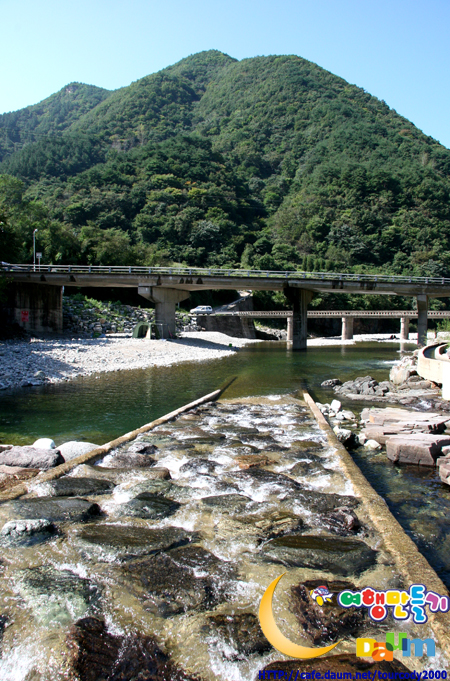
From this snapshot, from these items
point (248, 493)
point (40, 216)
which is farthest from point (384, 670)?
point (40, 216)

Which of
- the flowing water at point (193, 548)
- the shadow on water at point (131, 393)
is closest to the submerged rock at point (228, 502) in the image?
the flowing water at point (193, 548)

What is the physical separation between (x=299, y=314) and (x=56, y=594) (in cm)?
4701

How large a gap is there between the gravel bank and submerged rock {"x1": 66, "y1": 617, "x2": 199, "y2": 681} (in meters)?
18.6

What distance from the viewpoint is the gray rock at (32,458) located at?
29.4ft

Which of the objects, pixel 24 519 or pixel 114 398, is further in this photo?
pixel 114 398

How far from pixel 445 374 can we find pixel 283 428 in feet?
31.9

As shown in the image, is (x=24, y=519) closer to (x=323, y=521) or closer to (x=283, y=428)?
(x=323, y=521)

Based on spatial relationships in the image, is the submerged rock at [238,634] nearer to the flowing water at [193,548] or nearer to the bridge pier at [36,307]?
the flowing water at [193,548]

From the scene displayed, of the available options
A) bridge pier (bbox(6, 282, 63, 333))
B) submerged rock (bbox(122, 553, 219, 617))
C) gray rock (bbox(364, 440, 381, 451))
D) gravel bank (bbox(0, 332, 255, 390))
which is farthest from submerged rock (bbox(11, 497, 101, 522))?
bridge pier (bbox(6, 282, 63, 333))

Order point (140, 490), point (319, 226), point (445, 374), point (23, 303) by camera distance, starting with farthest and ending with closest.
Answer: point (319, 226) → point (23, 303) → point (445, 374) → point (140, 490)

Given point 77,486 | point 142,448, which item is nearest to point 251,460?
point 142,448

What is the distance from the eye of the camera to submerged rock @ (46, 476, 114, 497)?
289 inches

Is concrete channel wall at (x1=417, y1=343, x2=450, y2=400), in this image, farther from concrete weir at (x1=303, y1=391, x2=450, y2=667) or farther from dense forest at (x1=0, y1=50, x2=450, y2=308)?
dense forest at (x1=0, y1=50, x2=450, y2=308)

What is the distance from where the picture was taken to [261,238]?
10181 centimetres
